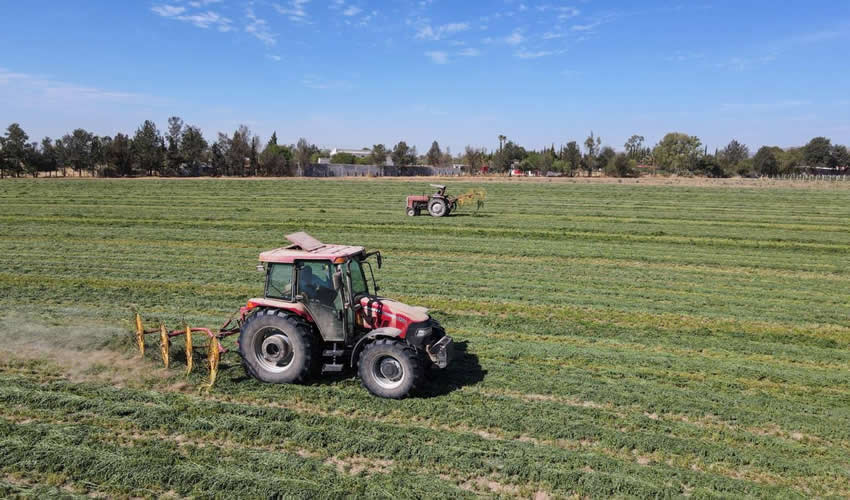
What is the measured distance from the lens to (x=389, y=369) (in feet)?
25.7

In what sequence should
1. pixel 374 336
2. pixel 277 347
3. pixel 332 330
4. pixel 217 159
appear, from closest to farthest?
pixel 374 336 < pixel 332 330 < pixel 277 347 < pixel 217 159

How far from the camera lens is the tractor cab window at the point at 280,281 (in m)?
8.18

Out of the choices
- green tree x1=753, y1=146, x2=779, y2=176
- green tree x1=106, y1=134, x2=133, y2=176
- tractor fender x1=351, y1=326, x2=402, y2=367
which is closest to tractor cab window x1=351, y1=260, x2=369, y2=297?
tractor fender x1=351, y1=326, x2=402, y2=367

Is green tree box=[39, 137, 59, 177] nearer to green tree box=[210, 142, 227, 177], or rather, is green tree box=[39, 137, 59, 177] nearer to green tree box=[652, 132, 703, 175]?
green tree box=[210, 142, 227, 177]

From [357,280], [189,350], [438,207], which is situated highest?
[438,207]

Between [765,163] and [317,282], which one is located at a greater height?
[765,163]

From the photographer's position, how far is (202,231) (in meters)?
22.5

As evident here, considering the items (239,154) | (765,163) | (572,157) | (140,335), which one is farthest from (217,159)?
(765,163)

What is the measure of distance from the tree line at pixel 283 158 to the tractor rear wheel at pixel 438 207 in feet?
176

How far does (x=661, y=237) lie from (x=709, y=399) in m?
15.6

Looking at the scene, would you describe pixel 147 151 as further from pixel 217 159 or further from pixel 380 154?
pixel 380 154

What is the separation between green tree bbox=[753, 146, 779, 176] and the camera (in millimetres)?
100125

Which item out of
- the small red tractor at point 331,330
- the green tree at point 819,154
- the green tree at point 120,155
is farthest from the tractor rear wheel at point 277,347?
the green tree at point 819,154

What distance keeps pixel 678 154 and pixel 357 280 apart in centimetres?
10412
